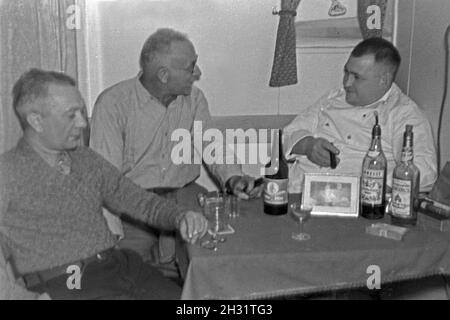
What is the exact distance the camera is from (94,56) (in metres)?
2.07

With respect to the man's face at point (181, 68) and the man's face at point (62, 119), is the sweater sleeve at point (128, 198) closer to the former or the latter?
the man's face at point (62, 119)

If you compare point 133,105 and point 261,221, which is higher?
point 133,105

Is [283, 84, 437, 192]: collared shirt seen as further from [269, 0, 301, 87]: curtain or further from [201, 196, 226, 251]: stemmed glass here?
[201, 196, 226, 251]: stemmed glass

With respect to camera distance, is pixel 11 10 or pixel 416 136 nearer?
pixel 11 10

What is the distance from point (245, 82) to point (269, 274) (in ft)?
4.22

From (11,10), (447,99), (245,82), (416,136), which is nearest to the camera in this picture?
(11,10)

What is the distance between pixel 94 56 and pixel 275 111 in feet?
2.55

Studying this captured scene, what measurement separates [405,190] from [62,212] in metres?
0.79

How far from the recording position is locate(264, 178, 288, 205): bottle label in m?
1.24

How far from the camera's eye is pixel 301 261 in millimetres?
1074

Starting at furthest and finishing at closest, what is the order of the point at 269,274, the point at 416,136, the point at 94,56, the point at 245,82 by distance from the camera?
1. the point at 245,82
2. the point at 94,56
3. the point at 416,136
4. the point at 269,274
